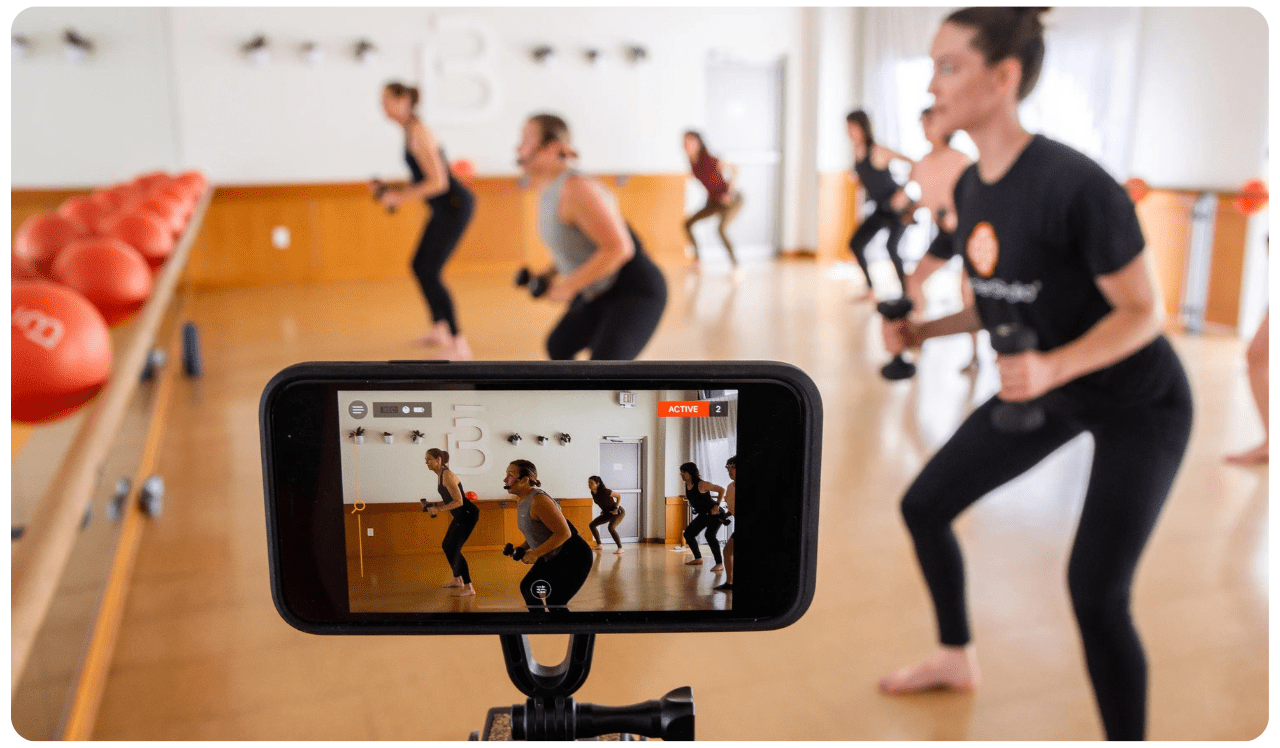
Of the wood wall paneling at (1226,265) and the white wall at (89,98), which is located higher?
the white wall at (89,98)

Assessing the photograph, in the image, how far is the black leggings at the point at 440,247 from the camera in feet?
17.0

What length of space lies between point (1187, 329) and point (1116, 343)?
527cm

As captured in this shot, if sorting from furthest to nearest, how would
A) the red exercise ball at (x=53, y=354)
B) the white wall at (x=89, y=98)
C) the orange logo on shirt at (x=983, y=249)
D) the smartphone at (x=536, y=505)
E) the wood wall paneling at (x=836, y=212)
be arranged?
the wood wall paneling at (x=836, y=212) < the white wall at (x=89, y=98) < the red exercise ball at (x=53, y=354) < the orange logo on shirt at (x=983, y=249) < the smartphone at (x=536, y=505)

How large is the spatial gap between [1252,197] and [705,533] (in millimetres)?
5883

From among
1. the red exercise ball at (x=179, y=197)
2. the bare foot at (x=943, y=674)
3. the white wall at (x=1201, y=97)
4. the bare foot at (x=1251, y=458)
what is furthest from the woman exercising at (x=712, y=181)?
the bare foot at (x=943, y=674)

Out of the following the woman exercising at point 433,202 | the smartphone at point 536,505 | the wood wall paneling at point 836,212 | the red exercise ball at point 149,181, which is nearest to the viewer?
the smartphone at point 536,505

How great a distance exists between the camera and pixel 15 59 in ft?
22.4

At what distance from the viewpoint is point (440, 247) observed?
520cm

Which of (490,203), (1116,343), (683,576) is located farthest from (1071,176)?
(490,203)

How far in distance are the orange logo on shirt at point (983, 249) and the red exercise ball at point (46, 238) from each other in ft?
9.60

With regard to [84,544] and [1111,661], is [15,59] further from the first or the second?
[1111,661]

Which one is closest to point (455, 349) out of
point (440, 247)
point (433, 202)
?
point (440, 247)

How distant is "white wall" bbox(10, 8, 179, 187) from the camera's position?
6.95 metres

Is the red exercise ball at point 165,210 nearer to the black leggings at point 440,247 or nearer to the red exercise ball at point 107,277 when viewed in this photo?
the red exercise ball at point 107,277
